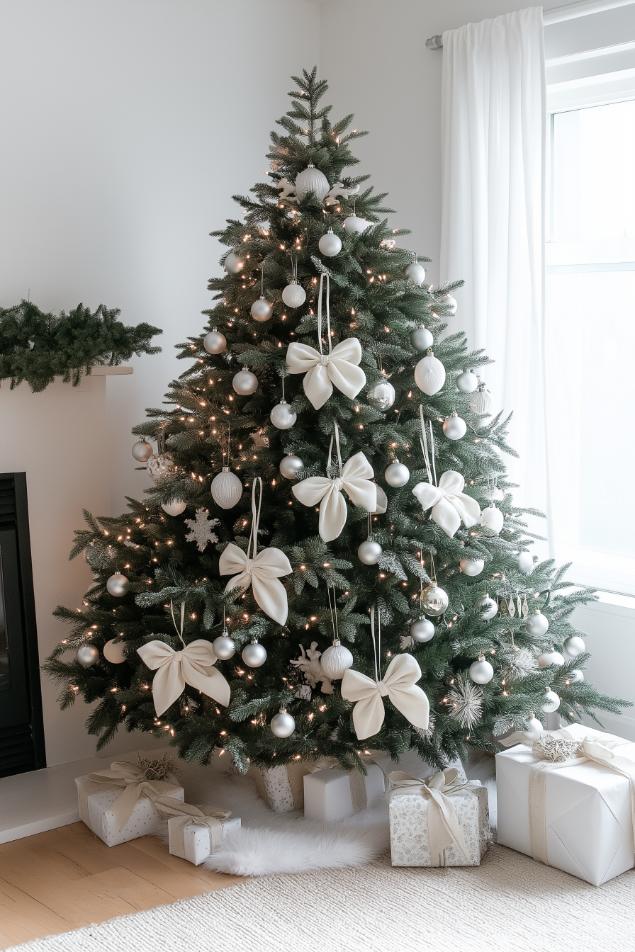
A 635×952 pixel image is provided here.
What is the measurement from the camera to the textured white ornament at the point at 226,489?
7.63 ft

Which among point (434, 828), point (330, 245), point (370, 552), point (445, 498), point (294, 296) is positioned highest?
point (330, 245)

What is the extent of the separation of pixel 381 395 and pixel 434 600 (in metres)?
→ 0.50

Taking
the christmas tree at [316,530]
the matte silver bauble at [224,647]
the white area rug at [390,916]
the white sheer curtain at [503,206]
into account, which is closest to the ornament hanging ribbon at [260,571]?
the christmas tree at [316,530]

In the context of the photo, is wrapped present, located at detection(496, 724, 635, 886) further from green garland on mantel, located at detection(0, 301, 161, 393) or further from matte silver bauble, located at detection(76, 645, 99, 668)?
green garland on mantel, located at detection(0, 301, 161, 393)

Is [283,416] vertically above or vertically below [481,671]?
above

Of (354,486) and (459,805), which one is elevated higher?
(354,486)

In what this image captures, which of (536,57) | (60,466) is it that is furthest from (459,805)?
(536,57)

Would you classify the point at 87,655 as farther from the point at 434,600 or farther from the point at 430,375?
the point at 430,375

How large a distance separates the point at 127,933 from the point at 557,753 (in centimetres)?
108

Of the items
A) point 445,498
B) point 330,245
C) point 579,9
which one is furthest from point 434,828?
point 579,9

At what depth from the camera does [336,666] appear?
2281 mm

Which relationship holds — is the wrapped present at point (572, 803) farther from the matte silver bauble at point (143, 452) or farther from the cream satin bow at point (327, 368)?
the matte silver bauble at point (143, 452)

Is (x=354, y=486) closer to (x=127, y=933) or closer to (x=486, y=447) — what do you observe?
(x=486, y=447)

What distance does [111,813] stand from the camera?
8.32ft
